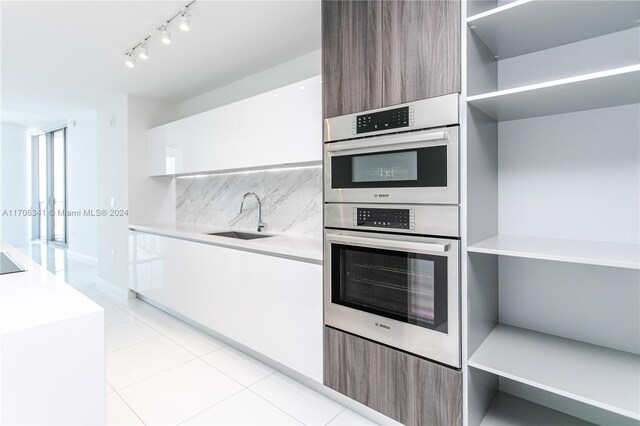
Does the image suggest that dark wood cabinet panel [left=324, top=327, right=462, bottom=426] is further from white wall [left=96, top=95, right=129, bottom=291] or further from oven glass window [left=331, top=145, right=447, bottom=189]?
white wall [left=96, top=95, right=129, bottom=291]

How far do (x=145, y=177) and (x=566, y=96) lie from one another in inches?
161

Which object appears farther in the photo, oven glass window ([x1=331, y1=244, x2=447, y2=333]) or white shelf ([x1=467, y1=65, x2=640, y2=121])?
oven glass window ([x1=331, y1=244, x2=447, y2=333])

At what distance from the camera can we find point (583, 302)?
5.09 ft

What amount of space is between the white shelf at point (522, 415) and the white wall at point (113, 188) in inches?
153

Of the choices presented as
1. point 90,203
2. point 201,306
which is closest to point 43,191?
point 90,203

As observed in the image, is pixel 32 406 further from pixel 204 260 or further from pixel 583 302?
pixel 583 302

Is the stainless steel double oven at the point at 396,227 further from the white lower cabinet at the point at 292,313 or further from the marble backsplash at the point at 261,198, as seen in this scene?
the marble backsplash at the point at 261,198

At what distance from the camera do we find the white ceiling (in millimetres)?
2119

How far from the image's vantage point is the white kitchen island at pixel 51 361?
1003 millimetres

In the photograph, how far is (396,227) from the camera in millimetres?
1569

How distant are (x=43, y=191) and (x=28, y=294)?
25.3 feet

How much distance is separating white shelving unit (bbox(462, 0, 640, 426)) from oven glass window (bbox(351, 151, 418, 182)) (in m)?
0.24


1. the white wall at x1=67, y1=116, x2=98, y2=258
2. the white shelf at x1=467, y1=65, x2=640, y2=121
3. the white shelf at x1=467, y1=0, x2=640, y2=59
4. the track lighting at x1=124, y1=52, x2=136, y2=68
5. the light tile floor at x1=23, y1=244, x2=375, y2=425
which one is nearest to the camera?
the white shelf at x1=467, y1=65, x2=640, y2=121

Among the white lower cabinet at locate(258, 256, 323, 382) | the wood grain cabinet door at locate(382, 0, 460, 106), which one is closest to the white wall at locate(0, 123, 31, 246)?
the white lower cabinet at locate(258, 256, 323, 382)
